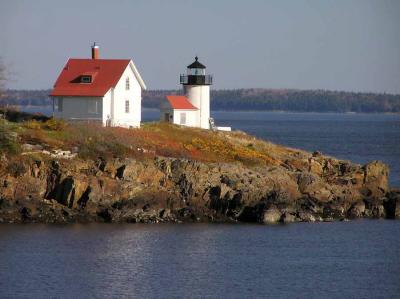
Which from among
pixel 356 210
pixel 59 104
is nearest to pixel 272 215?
pixel 356 210

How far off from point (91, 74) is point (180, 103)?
886 centimetres

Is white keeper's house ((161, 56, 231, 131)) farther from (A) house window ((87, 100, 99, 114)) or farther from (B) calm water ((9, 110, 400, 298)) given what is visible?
(B) calm water ((9, 110, 400, 298))

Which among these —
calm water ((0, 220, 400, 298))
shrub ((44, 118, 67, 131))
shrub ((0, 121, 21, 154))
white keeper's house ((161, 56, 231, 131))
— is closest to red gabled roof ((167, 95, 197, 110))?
white keeper's house ((161, 56, 231, 131))

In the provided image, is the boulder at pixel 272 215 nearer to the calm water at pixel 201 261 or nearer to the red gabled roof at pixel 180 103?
the calm water at pixel 201 261

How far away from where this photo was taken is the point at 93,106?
6588 centimetres

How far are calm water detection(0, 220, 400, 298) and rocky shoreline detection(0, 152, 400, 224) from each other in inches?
56.0

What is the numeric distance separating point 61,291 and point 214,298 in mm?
5627

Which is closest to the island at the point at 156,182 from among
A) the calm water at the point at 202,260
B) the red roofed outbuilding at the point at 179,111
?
the calm water at the point at 202,260

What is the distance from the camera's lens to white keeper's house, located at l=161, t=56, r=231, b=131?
73625 millimetres

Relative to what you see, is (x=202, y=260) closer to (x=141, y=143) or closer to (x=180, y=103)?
(x=141, y=143)

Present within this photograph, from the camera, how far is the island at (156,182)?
54.4m

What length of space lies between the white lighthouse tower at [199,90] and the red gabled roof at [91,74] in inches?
357

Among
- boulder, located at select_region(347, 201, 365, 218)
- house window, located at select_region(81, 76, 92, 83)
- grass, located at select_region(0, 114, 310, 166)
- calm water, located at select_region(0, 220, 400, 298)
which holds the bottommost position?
calm water, located at select_region(0, 220, 400, 298)

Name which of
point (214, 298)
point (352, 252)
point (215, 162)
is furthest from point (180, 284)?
point (215, 162)
